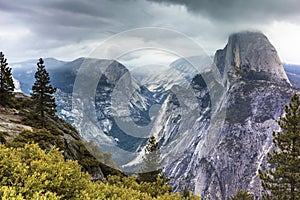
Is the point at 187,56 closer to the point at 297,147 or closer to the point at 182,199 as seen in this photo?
the point at 297,147

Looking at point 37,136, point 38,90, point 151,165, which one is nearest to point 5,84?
point 38,90

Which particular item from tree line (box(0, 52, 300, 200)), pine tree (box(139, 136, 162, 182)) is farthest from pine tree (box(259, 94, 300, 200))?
pine tree (box(139, 136, 162, 182))

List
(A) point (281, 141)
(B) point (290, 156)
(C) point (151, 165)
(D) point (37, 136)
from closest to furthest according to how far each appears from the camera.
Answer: (D) point (37, 136), (B) point (290, 156), (A) point (281, 141), (C) point (151, 165)

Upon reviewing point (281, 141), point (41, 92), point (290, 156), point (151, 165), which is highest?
point (41, 92)

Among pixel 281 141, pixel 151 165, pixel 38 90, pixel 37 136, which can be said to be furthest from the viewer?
pixel 151 165

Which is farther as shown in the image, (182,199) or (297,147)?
(297,147)

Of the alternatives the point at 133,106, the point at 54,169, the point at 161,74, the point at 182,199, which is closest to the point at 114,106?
the point at 133,106

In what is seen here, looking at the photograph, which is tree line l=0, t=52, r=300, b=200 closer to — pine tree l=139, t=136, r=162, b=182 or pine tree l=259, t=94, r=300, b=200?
pine tree l=259, t=94, r=300, b=200

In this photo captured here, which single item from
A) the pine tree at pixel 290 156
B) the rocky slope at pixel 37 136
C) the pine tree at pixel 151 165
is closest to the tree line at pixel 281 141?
the pine tree at pixel 290 156

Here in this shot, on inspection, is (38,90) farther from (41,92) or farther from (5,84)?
(5,84)
